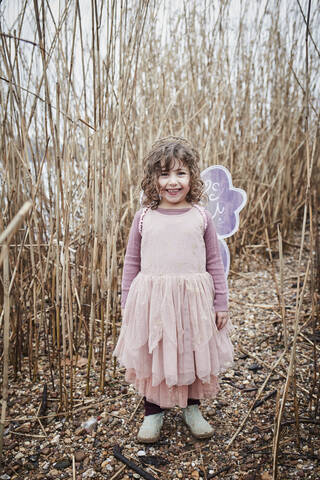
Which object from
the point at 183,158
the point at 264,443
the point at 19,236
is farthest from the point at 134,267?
the point at 264,443

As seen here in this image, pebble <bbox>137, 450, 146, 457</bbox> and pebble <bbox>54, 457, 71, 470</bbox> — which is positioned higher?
pebble <bbox>137, 450, 146, 457</bbox>

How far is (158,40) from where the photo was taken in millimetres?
1870

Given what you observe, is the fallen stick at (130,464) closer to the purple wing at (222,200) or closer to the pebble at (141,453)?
the pebble at (141,453)

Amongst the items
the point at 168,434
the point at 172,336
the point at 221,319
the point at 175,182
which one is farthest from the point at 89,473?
the point at 175,182

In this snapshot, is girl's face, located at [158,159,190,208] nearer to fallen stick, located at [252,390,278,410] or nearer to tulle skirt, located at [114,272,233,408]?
tulle skirt, located at [114,272,233,408]

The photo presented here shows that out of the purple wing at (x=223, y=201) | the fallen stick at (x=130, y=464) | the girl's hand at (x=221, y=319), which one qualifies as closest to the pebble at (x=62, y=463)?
the fallen stick at (x=130, y=464)

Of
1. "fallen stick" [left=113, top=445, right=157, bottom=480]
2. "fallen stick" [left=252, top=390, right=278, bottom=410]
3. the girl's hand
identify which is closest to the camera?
"fallen stick" [left=113, top=445, right=157, bottom=480]

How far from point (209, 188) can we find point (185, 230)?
0.94 feet

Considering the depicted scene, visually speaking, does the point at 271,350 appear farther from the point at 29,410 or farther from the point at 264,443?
the point at 29,410

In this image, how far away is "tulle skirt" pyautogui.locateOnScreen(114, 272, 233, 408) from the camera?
0.84 metres

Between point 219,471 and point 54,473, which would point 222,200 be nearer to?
point 219,471

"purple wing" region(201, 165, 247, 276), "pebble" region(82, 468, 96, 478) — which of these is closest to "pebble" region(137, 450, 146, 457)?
"pebble" region(82, 468, 96, 478)

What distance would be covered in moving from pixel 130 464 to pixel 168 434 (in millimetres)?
154

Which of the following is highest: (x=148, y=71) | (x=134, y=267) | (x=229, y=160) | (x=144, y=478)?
(x=148, y=71)
